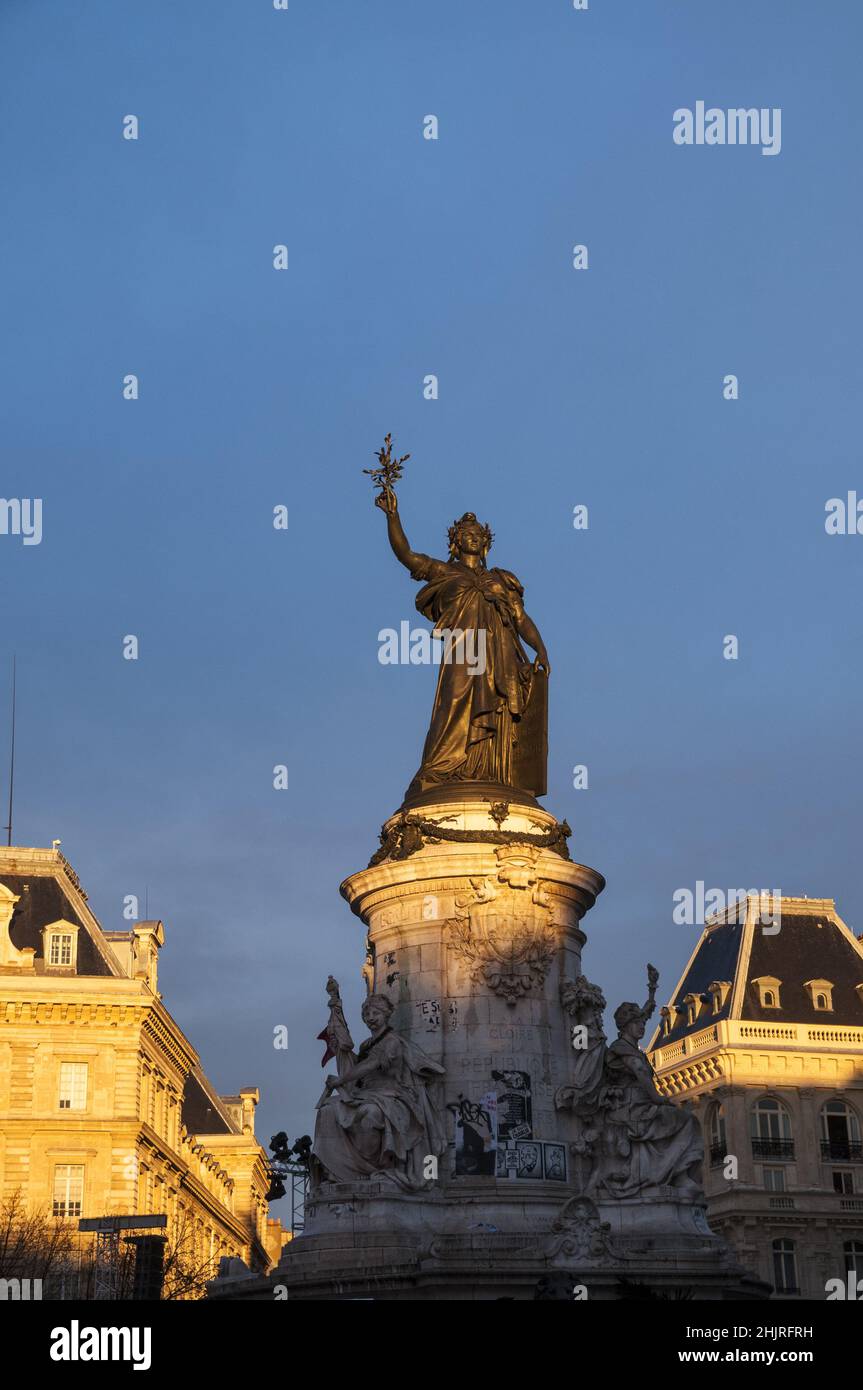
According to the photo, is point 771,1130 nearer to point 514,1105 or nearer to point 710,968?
point 710,968

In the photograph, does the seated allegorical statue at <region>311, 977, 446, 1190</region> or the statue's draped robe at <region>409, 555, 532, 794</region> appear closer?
the seated allegorical statue at <region>311, 977, 446, 1190</region>

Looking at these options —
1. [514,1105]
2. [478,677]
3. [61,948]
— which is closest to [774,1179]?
[61,948]

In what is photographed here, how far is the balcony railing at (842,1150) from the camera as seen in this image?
70.0 metres

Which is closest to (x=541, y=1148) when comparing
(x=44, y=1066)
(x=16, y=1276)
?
(x=16, y=1276)

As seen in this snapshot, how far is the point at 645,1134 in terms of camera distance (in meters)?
28.7

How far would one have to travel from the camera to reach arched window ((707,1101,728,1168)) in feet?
232

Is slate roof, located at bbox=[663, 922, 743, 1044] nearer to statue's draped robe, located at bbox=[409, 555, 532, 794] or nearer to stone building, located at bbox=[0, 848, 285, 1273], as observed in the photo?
stone building, located at bbox=[0, 848, 285, 1273]

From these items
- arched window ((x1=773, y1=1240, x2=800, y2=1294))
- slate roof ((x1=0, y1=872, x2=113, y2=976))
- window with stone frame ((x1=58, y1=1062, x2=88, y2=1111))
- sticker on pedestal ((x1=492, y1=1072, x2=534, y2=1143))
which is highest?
slate roof ((x1=0, y1=872, x2=113, y2=976))

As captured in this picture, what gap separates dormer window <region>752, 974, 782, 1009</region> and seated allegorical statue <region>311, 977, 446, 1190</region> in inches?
1865

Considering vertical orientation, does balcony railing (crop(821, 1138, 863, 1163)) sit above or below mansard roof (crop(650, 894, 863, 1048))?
below

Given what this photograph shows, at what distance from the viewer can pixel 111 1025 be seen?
207ft

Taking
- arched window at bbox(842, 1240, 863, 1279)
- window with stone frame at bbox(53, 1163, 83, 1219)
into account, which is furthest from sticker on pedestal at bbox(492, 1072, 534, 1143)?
arched window at bbox(842, 1240, 863, 1279)

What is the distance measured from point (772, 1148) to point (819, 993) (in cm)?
779

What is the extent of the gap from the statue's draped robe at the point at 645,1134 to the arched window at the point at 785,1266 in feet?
133
